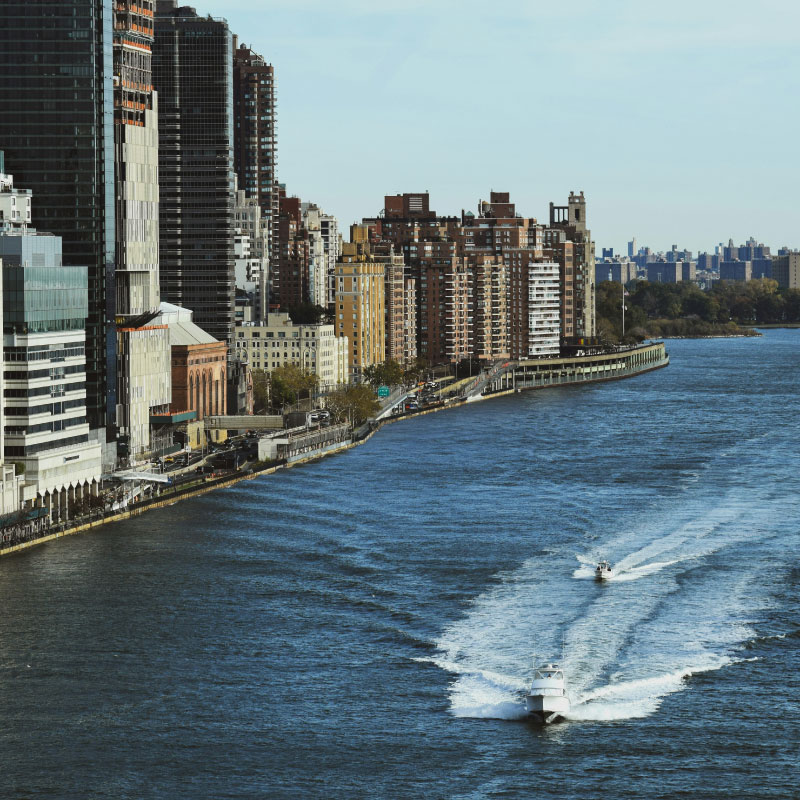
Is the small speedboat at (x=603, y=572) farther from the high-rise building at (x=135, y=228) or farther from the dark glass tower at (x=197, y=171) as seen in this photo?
the dark glass tower at (x=197, y=171)

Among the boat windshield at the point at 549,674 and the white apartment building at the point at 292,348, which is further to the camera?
the white apartment building at the point at 292,348

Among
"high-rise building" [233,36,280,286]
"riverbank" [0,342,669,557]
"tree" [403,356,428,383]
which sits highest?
"high-rise building" [233,36,280,286]

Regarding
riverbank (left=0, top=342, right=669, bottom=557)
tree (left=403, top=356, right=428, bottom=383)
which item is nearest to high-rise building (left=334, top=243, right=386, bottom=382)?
tree (left=403, top=356, right=428, bottom=383)

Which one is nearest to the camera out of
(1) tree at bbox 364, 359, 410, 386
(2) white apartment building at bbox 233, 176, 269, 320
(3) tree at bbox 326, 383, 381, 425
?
(3) tree at bbox 326, 383, 381, 425

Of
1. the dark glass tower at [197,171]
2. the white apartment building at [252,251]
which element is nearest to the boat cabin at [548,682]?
the dark glass tower at [197,171]

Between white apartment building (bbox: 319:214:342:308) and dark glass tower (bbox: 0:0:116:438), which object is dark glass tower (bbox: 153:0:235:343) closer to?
dark glass tower (bbox: 0:0:116:438)
